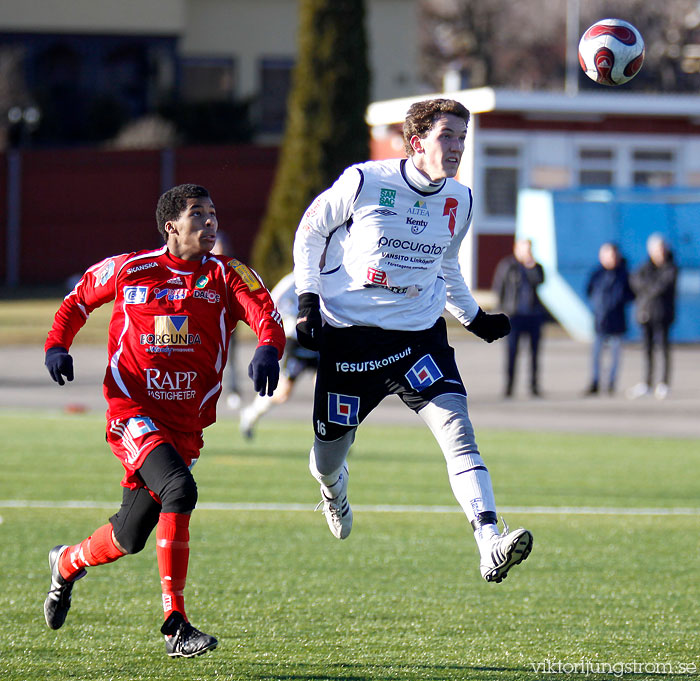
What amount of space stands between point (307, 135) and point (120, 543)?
24.2m

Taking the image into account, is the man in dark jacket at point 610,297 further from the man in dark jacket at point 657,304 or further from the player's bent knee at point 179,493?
the player's bent knee at point 179,493

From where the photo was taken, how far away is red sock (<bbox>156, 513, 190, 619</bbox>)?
573cm

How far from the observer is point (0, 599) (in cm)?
745

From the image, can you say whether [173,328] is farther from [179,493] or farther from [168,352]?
[179,493]

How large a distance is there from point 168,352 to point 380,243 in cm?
116

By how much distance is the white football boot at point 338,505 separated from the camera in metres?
6.93

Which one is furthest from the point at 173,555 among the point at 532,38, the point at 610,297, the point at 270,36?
the point at 532,38

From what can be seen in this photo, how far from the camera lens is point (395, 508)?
36.8ft

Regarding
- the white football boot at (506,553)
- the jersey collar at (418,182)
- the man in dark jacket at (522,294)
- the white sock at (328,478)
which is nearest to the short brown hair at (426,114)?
the jersey collar at (418,182)

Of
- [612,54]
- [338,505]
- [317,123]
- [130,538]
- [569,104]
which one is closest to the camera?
[130,538]

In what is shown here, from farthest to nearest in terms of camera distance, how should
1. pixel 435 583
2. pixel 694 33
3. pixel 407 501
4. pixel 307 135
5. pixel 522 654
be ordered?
pixel 694 33
pixel 307 135
pixel 407 501
pixel 435 583
pixel 522 654

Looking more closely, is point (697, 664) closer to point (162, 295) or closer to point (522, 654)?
point (522, 654)

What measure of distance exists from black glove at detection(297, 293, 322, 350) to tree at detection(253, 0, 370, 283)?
2306 cm

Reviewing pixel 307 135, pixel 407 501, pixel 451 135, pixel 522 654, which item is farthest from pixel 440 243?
pixel 307 135
